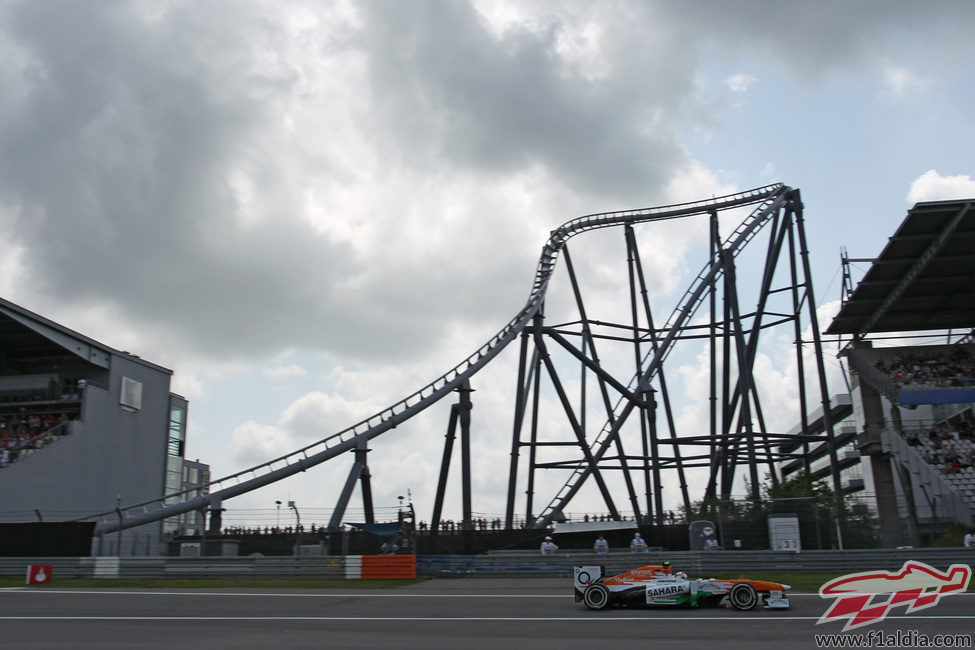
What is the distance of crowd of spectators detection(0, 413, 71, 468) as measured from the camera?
3325 cm

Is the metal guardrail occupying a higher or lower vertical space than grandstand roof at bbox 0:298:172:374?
lower

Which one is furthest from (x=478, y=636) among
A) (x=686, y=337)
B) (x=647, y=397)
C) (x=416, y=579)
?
(x=686, y=337)

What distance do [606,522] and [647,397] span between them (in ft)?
20.4

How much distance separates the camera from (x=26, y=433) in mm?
35656

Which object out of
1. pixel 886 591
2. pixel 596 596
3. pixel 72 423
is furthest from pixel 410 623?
pixel 72 423

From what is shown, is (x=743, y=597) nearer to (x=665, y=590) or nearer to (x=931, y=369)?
(x=665, y=590)

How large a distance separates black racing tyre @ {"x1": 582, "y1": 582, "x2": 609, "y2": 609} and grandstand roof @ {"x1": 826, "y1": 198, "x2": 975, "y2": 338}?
69.5 ft

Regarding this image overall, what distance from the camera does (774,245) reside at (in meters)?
32.1

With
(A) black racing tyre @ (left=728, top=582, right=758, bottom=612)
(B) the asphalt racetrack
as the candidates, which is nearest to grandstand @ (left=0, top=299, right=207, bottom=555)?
(B) the asphalt racetrack

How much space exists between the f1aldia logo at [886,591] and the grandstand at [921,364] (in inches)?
171

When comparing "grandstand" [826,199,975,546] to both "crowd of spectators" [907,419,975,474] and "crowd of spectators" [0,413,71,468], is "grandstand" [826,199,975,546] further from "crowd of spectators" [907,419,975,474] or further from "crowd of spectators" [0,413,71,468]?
"crowd of spectators" [0,413,71,468]

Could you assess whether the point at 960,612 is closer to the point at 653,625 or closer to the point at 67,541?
the point at 653,625

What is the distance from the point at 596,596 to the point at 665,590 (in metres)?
1.12

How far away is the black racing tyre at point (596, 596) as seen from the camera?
44.6 feet
